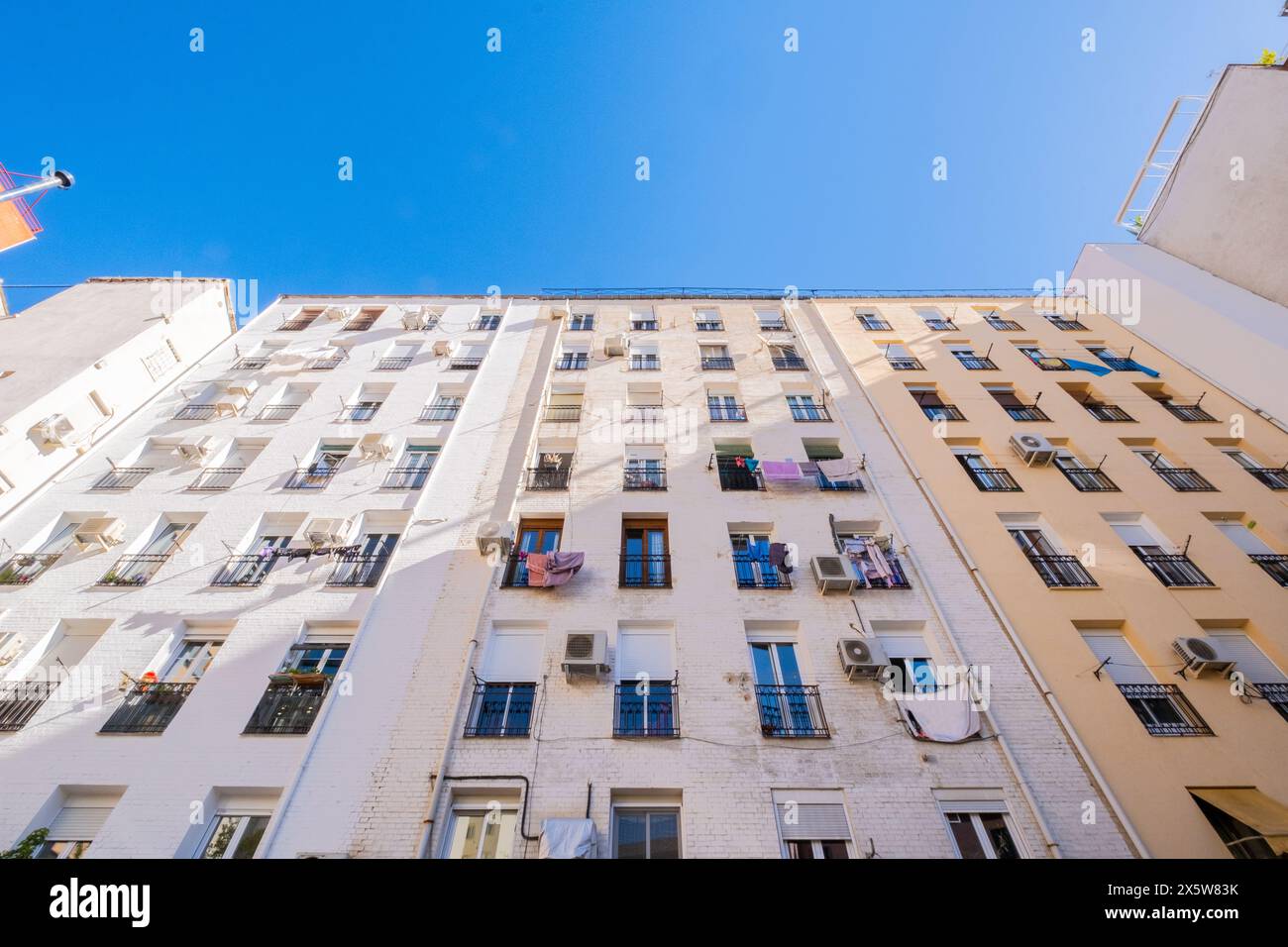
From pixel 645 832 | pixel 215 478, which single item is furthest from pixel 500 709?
pixel 215 478

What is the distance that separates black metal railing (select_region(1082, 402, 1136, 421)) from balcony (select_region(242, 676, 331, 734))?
68.1 feet

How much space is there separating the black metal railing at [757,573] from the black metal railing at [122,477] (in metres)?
15.1

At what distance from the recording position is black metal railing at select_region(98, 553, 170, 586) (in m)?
11.6

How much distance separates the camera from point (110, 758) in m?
8.94

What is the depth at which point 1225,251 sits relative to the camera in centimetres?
1773

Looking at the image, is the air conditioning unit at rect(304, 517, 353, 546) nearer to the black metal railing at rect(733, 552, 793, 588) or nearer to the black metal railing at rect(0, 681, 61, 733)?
the black metal railing at rect(0, 681, 61, 733)

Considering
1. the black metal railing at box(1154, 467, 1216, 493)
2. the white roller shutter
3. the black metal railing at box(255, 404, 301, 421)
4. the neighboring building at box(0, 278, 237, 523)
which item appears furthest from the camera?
the black metal railing at box(255, 404, 301, 421)

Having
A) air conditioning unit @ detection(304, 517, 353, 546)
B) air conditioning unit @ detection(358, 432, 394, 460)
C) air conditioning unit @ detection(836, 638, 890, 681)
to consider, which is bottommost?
air conditioning unit @ detection(836, 638, 890, 681)

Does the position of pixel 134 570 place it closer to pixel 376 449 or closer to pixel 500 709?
pixel 376 449

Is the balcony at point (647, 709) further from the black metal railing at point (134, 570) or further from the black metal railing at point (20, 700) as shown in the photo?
the black metal railing at point (134, 570)

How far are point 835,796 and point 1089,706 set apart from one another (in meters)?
4.96

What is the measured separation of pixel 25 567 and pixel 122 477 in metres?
2.95

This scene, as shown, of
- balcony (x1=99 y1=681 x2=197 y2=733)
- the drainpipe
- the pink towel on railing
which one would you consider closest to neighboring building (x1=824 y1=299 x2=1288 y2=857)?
the drainpipe

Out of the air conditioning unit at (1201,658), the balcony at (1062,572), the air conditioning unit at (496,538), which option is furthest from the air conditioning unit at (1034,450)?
the air conditioning unit at (496,538)
